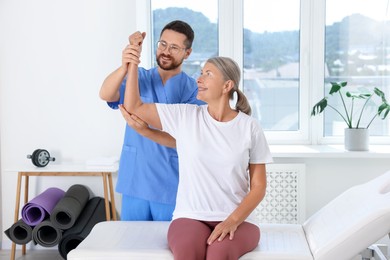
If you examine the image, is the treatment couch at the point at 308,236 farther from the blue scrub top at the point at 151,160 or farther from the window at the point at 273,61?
the window at the point at 273,61

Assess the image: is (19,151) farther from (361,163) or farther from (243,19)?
(361,163)

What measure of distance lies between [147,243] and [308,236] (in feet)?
2.08

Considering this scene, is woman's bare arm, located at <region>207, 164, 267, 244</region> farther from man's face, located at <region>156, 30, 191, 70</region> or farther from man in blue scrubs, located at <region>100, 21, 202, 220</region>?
man's face, located at <region>156, 30, 191, 70</region>

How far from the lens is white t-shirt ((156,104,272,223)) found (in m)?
2.21

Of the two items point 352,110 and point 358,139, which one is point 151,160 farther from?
point 352,110

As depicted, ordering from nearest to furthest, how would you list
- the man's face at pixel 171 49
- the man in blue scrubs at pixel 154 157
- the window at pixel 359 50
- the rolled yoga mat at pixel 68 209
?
→ the man's face at pixel 171 49
the man in blue scrubs at pixel 154 157
the rolled yoga mat at pixel 68 209
the window at pixel 359 50

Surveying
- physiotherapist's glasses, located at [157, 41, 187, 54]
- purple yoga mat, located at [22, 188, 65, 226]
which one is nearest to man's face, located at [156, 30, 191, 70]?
Result: physiotherapist's glasses, located at [157, 41, 187, 54]

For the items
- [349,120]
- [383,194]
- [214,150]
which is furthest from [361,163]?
[214,150]

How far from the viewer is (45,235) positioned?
3514 mm

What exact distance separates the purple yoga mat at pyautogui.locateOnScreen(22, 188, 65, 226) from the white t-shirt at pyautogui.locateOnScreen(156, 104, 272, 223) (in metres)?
1.44

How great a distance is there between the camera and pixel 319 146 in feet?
12.4

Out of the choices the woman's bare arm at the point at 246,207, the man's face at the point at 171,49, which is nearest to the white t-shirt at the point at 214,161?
the woman's bare arm at the point at 246,207

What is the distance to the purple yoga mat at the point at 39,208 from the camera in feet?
11.4

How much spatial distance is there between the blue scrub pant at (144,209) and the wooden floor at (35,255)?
1.34m
